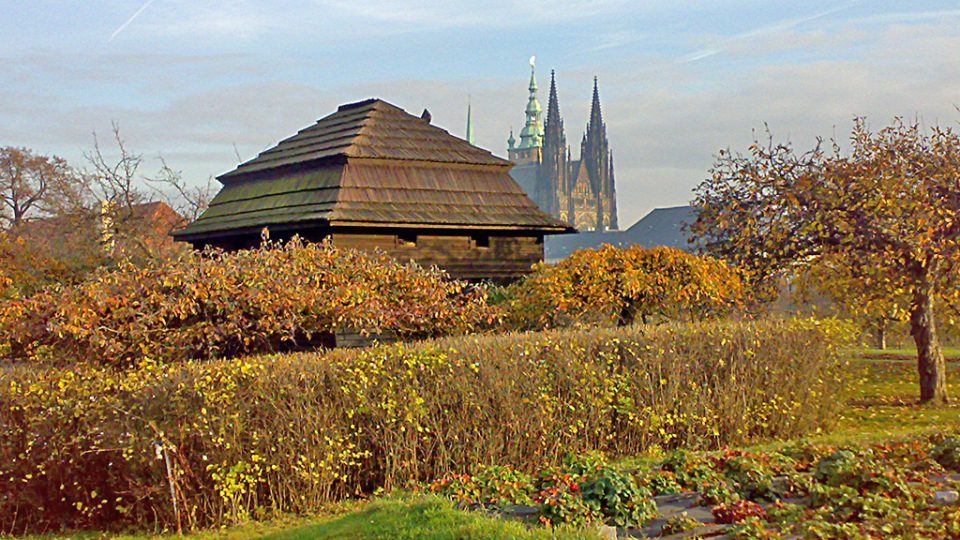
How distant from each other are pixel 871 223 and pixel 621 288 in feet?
15.1

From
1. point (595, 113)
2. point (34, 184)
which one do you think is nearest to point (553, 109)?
point (595, 113)

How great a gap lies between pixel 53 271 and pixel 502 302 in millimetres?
16178

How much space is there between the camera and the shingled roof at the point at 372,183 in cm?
2623

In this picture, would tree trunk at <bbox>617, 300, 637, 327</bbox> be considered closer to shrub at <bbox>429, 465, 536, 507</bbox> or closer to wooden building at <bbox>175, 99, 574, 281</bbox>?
shrub at <bbox>429, 465, 536, 507</bbox>

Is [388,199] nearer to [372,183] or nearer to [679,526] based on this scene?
[372,183]

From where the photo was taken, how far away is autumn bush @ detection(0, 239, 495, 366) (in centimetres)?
1323

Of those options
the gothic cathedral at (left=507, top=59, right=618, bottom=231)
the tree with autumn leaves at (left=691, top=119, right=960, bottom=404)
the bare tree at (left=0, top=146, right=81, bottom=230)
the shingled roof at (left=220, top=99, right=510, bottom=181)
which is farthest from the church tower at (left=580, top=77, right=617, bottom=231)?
the tree with autumn leaves at (left=691, top=119, right=960, bottom=404)

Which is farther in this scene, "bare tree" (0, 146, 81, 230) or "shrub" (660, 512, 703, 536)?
"bare tree" (0, 146, 81, 230)

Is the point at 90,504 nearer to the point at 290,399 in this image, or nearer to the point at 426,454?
the point at 290,399

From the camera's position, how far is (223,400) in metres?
9.20

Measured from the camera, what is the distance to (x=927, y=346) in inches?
678

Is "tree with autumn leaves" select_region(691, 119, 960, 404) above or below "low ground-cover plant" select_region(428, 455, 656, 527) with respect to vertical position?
above

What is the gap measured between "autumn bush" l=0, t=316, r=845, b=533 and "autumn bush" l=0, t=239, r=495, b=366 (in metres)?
2.79

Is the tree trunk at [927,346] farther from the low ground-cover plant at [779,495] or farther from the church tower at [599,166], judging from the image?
the church tower at [599,166]
